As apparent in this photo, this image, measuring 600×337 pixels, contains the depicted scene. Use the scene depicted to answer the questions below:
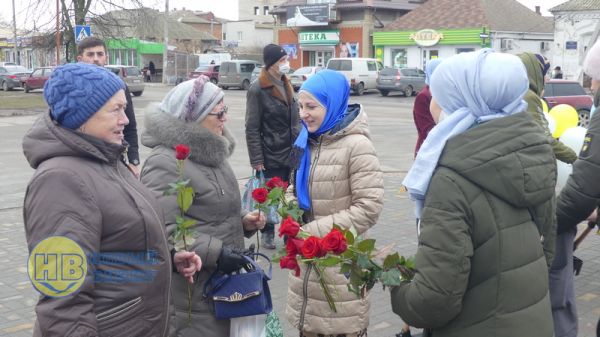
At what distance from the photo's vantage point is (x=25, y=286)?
19.2 ft

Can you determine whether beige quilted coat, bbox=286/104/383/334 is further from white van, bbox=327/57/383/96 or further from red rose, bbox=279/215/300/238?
white van, bbox=327/57/383/96

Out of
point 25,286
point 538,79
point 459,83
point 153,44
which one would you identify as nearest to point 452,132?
point 459,83

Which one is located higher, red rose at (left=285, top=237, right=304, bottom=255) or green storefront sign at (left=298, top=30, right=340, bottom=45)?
green storefront sign at (left=298, top=30, right=340, bottom=45)

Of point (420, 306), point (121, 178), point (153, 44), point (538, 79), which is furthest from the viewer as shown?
point (153, 44)

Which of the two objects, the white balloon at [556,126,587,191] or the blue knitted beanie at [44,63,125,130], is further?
the white balloon at [556,126,587,191]

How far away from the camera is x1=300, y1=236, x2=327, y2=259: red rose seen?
2322mm

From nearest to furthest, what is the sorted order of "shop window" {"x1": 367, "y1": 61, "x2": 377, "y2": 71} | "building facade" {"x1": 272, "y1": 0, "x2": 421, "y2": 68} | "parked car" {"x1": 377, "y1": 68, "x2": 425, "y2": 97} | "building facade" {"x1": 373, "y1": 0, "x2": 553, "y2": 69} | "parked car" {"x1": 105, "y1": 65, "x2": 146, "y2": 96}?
1. "parked car" {"x1": 105, "y1": 65, "x2": 146, "y2": 96}
2. "parked car" {"x1": 377, "y1": 68, "x2": 425, "y2": 97}
3. "shop window" {"x1": 367, "y1": 61, "x2": 377, "y2": 71}
4. "building facade" {"x1": 373, "y1": 0, "x2": 553, "y2": 69}
5. "building facade" {"x1": 272, "y1": 0, "x2": 421, "y2": 68}

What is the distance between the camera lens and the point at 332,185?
3502 millimetres

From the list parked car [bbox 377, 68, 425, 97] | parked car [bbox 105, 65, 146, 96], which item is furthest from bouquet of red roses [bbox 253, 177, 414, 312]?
parked car [bbox 377, 68, 425, 97]

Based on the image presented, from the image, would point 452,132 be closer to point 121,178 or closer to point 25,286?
point 121,178

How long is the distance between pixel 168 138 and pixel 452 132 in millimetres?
1399

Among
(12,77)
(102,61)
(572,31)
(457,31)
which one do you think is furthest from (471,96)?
(12,77)

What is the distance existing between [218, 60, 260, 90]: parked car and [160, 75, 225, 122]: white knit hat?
3781cm

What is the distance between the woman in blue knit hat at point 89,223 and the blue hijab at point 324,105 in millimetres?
1194
